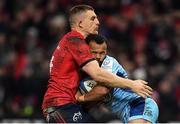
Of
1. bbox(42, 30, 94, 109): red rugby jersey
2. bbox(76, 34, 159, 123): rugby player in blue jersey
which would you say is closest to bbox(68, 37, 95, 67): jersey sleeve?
bbox(42, 30, 94, 109): red rugby jersey

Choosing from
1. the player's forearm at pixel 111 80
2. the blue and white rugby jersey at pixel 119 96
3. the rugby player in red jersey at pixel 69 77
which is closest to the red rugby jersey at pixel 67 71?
the rugby player in red jersey at pixel 69 77

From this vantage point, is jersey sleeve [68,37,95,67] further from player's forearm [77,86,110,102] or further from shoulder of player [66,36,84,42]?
player's forearm [77,86,110,102]

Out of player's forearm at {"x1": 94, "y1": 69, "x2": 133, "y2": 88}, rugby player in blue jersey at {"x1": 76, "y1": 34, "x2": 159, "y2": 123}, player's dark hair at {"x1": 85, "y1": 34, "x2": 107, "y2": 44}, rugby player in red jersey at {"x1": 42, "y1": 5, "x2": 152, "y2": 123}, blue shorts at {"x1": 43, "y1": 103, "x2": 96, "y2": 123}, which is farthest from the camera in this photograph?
player's dark hair at {"x1": 85, "y1": 34, "x2": 107, "y2": 44}

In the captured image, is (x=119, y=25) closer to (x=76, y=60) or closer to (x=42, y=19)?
(x=42, y=19)

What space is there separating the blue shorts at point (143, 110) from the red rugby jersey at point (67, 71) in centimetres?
73

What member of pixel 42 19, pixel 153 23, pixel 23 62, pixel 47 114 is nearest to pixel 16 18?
pixel 42 19

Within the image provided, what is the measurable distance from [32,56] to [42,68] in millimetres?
618

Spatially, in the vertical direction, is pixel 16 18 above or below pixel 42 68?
above

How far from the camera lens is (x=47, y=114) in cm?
808

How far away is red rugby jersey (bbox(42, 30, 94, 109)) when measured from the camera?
26.1ft

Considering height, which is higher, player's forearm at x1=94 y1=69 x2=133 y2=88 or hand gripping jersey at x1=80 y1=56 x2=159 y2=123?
player's forearm at x1=94 y1=69 x2=133 y2=88

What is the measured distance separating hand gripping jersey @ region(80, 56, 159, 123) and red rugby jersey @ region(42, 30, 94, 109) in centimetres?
26

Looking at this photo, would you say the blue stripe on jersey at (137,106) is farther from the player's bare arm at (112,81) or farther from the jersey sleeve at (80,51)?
the jersey sleeve at (80,51)

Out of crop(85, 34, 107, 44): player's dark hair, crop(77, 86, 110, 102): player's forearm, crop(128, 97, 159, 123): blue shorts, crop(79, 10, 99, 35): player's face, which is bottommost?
crop(128, 97, 159, 123): blue shorts
